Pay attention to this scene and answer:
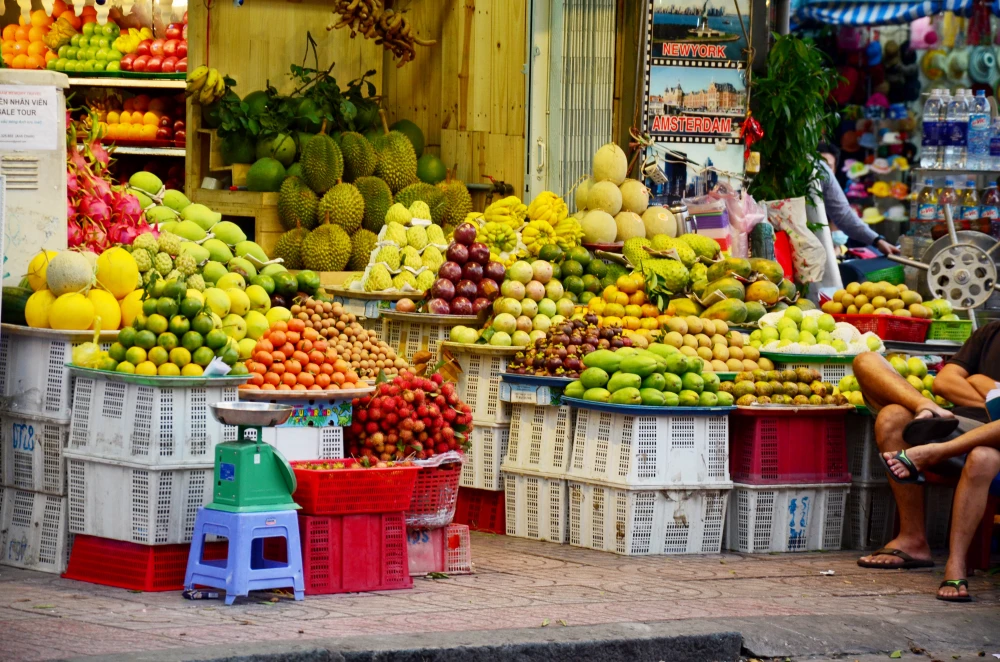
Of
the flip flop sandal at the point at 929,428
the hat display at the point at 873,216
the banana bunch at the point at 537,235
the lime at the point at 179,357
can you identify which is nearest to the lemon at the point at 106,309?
the lime at the point at 179,357

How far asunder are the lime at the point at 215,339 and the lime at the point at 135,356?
0.29 m

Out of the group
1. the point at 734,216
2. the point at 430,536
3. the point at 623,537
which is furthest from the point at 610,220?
the point at 430,536

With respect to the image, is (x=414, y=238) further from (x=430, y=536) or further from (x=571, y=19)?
(x=430, y=536)

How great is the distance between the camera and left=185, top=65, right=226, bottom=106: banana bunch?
1054 cm

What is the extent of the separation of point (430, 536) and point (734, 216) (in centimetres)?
425

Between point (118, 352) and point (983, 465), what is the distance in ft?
12.7

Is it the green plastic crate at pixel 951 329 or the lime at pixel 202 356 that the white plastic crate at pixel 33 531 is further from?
the green plastic crate at pixel 951 329

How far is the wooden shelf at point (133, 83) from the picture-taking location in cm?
1134

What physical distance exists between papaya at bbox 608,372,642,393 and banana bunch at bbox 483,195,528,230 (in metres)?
2.18

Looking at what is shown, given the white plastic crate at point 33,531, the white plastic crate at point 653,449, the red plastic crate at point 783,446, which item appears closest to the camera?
the white plastic crate at point 33,531

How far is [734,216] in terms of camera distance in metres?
10.1

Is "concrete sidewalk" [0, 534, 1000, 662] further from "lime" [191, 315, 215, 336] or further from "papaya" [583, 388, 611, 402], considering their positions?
"lime" [191, 315, 215, 336]

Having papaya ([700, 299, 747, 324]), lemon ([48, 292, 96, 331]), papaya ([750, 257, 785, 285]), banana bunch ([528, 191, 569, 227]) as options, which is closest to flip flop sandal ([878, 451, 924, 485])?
papaya ([700, 299, 747, 324])

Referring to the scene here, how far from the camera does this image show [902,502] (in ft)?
23.9
